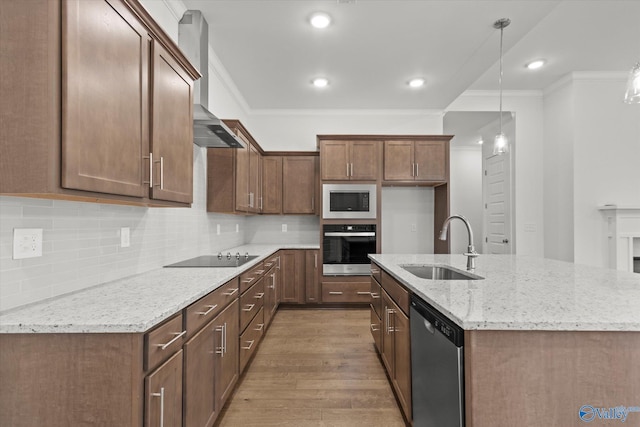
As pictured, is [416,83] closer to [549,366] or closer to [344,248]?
[344,248]

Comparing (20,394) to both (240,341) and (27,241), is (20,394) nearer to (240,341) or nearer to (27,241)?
(27,241)

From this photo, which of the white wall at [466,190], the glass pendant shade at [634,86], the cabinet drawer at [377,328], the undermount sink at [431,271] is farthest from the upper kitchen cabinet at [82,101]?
the white wall at [466,190]

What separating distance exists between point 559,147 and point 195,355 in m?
5.19

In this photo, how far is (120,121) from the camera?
1359 mm

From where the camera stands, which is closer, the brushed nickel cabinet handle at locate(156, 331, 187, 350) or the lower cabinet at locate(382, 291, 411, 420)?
the brushed nickel cabinet handle at locate(156, 331, 187, 350)

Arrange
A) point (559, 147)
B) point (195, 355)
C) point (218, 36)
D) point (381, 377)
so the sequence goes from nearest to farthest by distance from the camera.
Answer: point (195, 355), point (381, 377), point (218, 36), point (559, 147)

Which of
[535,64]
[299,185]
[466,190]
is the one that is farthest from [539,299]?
[466,190]

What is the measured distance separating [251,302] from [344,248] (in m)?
2.08

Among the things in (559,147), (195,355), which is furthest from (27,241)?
(559,147)

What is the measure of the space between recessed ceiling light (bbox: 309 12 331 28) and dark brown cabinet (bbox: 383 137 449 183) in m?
2.08

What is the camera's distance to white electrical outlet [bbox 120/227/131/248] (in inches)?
75.3

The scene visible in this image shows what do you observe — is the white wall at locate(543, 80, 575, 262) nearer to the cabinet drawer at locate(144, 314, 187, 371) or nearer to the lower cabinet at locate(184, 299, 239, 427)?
the lower cabinet at locate(184, 299, 239, 427)

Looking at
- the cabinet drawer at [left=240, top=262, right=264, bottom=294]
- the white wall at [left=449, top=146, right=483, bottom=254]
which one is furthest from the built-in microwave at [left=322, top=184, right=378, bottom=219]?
the white wall at [left=449, top=146, right=483, bottom=254]

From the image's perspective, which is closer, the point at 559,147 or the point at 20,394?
the point at 20,394
